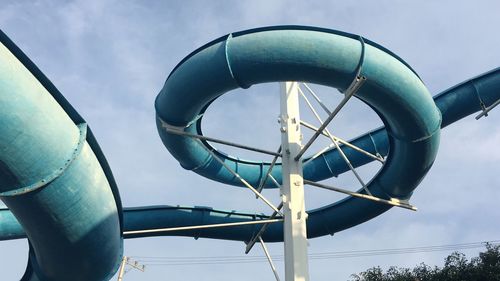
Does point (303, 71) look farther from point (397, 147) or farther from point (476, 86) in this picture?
point (476, 86)

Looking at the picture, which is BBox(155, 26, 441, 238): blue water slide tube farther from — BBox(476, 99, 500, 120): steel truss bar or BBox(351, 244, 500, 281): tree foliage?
BBox(351, 244, 500, 281): tree foliage

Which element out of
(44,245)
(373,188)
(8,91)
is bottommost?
(44,245)

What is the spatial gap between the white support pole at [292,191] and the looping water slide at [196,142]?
7.63ft

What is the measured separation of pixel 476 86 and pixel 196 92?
791 centimetres

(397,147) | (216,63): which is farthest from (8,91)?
(397,147)

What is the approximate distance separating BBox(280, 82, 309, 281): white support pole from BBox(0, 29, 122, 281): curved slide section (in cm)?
425

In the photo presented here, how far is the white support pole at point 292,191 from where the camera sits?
13.5m

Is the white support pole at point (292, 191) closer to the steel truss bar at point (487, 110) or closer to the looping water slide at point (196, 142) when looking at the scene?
the looping water slide at point (196, 142)

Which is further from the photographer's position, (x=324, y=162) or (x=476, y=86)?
(x=324, y=162)

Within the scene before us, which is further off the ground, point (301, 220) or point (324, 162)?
point (324, 162)

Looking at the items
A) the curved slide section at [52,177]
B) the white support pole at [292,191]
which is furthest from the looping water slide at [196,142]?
the white support pole at [292,191]

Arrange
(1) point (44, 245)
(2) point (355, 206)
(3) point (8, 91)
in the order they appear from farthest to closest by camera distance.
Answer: (2) point (355, 206) → (1) point (44, 245) → (3) point (8, 91)

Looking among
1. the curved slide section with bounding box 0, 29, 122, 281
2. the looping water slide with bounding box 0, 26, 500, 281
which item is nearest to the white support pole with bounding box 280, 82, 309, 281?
the looping water slide with bounding box 0, 26, 500, 281

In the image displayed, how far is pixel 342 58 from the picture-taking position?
1224cm
